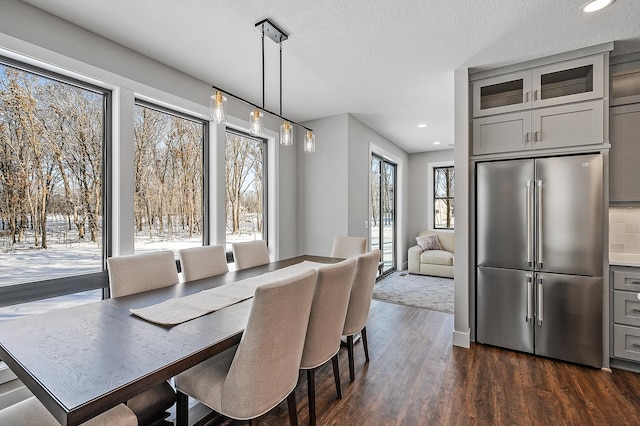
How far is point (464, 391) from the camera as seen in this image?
2.17 metres

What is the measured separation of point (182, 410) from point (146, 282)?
912 millimetres

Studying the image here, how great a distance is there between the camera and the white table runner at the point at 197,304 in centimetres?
152

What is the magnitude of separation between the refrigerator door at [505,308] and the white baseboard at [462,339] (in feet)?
0.41

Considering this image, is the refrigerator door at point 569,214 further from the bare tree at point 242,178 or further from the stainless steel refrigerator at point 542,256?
the bare tree at point 242,178

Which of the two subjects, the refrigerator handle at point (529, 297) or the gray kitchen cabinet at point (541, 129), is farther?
the refrigerator handle at point (529, 297)

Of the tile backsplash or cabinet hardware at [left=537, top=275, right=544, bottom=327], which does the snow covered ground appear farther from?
the tile backsplash

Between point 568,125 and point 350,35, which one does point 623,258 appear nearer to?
point 568,125

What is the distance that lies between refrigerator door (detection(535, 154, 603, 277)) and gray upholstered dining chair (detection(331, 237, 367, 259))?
5.33 feet

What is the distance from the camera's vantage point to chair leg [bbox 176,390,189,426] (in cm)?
157

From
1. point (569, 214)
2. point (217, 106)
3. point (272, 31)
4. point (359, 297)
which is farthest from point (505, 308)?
point (272, 31)

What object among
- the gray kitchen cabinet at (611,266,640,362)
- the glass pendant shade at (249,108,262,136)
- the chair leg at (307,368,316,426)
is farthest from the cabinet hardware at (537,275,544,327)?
the glass pendant shade at (249,108,262,136)

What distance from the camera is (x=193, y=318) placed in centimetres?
153

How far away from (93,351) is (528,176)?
3.23 meters

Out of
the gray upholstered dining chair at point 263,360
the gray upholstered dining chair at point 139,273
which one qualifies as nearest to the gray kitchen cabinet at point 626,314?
the gray upholstered dining chair at point 263,360
